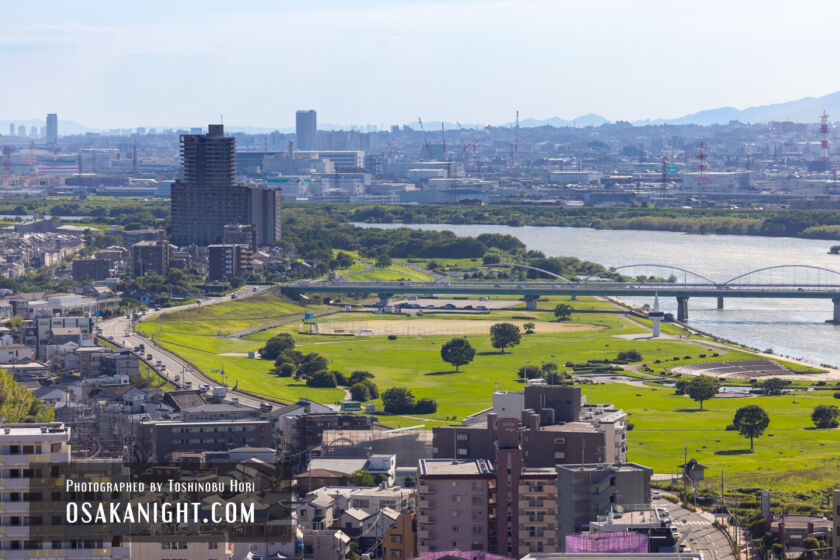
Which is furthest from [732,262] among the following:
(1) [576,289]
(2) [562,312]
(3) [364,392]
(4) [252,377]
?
(3) [364,392]

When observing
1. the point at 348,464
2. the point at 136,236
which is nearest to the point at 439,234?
the point at 136,236

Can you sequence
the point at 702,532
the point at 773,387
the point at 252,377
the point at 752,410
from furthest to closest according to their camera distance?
the point at 252,377 < the point at 773,387 < the point at 752,410 < the point at 702,532

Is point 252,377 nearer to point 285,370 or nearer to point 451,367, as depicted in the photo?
point 285,370

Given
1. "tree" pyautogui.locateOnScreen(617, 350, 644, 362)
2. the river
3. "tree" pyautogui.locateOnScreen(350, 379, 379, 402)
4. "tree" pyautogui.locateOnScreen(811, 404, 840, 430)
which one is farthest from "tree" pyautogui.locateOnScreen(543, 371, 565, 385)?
the river

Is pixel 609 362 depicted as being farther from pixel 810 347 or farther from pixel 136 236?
pixel 136 236

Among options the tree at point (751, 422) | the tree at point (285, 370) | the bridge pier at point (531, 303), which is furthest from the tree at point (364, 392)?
the bridge pier at point (531, 303)

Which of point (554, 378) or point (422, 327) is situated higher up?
point (554, 378)
